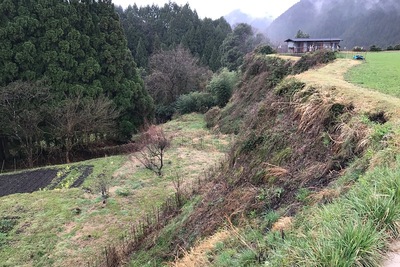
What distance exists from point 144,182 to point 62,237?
4.43 m

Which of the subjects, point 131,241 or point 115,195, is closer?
point 131,241

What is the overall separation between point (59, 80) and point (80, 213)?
1216cm

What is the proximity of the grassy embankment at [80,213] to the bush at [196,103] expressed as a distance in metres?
14.8

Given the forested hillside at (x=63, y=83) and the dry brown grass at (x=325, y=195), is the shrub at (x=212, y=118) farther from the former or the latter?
the dry brown grass at (x=325, y=195)

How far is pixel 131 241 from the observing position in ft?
24.7

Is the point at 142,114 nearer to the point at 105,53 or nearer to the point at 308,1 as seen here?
the point at 105,53

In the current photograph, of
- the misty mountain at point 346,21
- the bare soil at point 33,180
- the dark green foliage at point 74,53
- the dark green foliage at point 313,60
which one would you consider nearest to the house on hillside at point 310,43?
the dark green foliage at point 313,60

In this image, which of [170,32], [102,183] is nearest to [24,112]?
[102,183]

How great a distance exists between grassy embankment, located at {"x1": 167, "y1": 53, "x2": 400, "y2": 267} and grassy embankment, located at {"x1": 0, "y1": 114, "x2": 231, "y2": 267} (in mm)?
4638

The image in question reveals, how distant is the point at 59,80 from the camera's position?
19.5m

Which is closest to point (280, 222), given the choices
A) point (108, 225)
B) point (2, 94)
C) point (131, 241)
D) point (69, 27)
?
point (131, 241)

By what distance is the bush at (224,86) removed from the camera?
27812 millimetres

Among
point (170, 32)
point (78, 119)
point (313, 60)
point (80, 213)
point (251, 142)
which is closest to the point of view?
point (251, 142)

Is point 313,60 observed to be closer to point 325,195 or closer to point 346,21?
point 325,195
